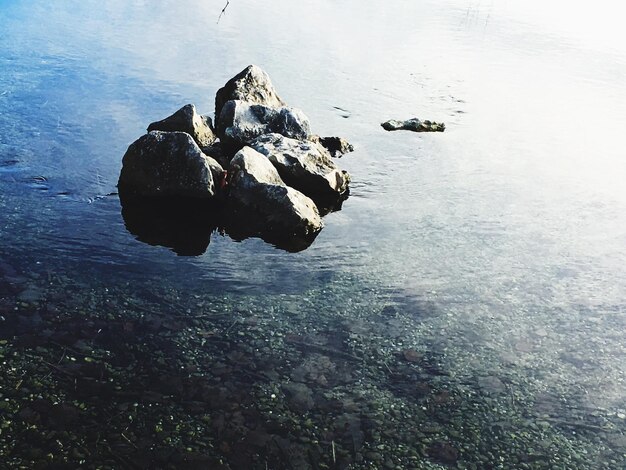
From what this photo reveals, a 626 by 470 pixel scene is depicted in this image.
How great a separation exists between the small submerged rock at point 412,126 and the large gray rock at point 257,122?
3.40 metres

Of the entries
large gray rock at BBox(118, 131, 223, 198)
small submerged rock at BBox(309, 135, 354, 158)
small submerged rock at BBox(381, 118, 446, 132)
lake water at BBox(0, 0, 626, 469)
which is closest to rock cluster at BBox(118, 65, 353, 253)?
large gray rock at BBox(118, 131, 223, 198)

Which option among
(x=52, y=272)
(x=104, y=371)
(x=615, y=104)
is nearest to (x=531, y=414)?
(x=104, y=371)

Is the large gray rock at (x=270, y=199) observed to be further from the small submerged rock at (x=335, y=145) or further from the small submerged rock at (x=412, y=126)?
the small submerged rock at (x=412, y=126)

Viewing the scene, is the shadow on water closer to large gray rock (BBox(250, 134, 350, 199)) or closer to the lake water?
the lake water

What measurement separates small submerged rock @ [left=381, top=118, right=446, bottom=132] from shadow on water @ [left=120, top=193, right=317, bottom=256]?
6.81m

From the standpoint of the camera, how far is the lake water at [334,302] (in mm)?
6312

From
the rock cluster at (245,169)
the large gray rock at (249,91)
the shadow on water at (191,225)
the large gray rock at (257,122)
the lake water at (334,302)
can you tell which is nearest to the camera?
the lake water at (334,302)

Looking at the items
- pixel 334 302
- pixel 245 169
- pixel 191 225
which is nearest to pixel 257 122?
pixel 245 169

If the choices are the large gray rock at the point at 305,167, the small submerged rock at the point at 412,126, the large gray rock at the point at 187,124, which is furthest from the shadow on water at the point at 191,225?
the small submerged rock at the point at 412,126

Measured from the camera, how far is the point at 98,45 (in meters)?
21.3

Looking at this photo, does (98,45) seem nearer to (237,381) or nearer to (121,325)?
(121,325)

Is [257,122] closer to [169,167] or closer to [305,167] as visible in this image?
[305,167]

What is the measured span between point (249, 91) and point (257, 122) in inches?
58.8

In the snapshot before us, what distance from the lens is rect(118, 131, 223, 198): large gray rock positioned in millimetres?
11086
